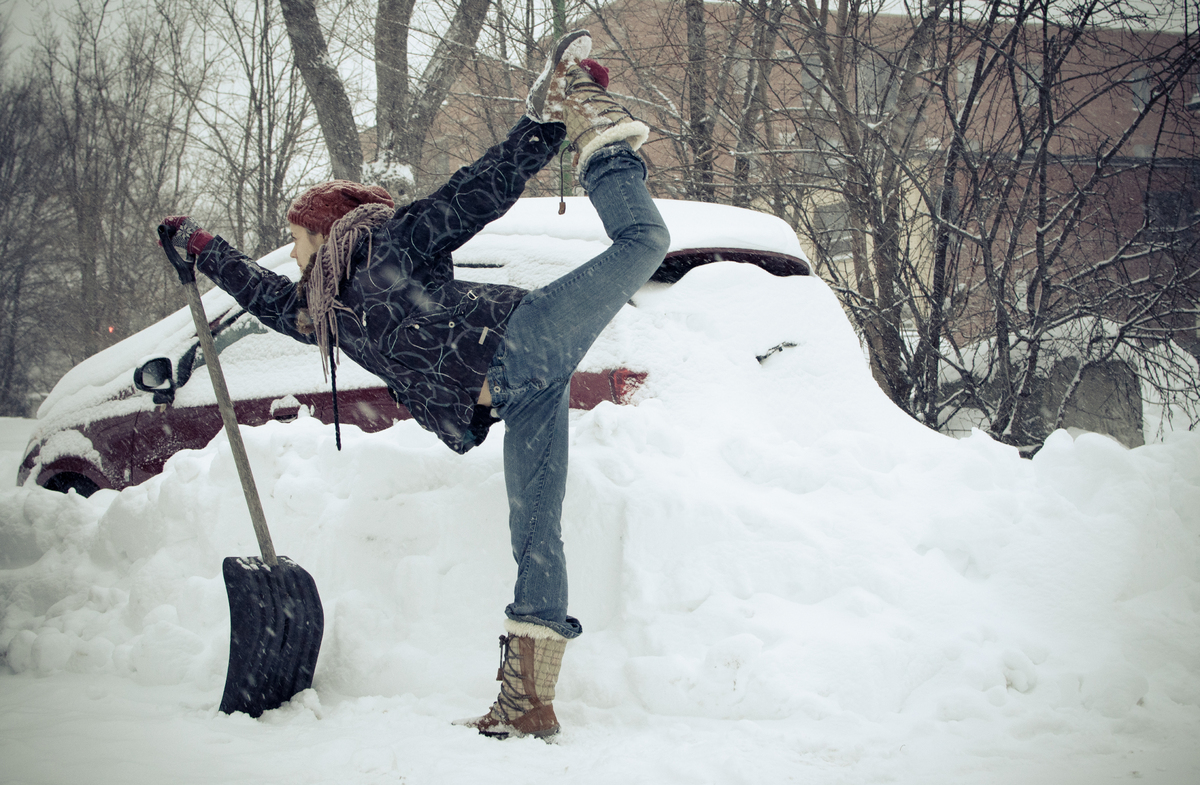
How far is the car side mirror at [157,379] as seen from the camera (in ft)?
11.3

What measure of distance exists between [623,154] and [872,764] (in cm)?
156

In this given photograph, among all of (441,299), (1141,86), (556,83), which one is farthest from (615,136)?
(1141,86)

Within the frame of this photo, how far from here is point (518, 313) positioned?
1827 millimetres

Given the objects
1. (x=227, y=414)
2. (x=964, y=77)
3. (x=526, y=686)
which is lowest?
(x=526, y=686)

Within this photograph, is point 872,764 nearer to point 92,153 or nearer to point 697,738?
point 697,738

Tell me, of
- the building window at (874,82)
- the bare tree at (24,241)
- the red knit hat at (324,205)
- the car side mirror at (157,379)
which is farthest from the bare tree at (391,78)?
the bare tree at (24,241)

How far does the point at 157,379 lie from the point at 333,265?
6.96 feet

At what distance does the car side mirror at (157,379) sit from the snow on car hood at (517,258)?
70 mm

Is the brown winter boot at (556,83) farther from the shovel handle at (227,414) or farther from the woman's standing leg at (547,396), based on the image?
the shovel handle at (227,414)

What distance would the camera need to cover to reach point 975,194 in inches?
186

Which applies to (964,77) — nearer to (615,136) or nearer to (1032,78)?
(1032,78)

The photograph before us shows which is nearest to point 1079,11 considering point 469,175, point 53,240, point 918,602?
point 918,602

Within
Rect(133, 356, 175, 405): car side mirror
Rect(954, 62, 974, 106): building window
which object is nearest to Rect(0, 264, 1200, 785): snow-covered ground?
Rect(133, 356, 175, 405): car side mirror

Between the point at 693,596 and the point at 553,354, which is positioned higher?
the point at 553,354
